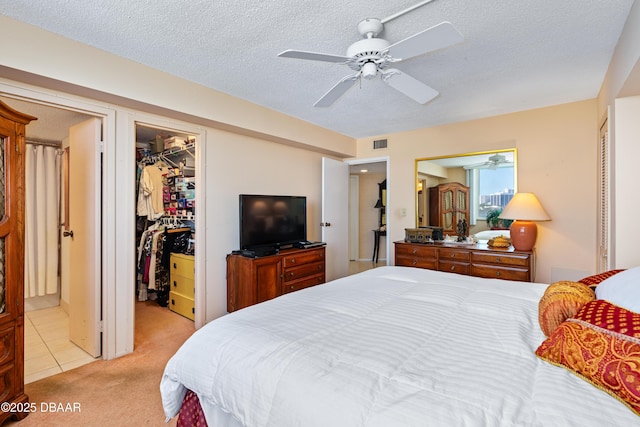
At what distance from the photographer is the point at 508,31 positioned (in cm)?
197

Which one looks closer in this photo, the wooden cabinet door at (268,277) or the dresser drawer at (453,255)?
the wooden cabinet door at (268,277)

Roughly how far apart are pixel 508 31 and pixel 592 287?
Answer: 5.23 ft

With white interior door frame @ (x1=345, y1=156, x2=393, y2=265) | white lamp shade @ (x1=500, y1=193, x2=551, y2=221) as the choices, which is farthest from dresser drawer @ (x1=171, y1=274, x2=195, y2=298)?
white lamp shade @ (x1=500, y1=193, x2=551, y2=221)

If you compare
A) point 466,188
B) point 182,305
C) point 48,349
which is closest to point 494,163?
point 466,188

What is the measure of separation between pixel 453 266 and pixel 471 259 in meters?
0.21

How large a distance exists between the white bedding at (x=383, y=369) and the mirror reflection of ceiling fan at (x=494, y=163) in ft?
7.83

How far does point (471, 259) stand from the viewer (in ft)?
11.2

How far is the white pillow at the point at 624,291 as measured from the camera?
1073mm

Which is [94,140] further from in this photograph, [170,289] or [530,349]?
[530,349]

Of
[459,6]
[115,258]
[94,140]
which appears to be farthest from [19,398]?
[459,6]

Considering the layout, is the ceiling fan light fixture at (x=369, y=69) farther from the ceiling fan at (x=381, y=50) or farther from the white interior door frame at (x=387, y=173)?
the white interior door frame at (x=387, y=173)

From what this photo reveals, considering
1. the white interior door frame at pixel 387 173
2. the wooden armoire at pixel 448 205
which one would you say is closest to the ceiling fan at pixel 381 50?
the wooden armoire at pixel 448 205

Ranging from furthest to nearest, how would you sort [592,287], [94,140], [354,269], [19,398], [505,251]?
1. [354,269]
2. [505,251]
3. [94,140]
4. [19,398]
5. [592,287]

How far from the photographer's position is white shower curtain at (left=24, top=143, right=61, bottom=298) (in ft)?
12.1
